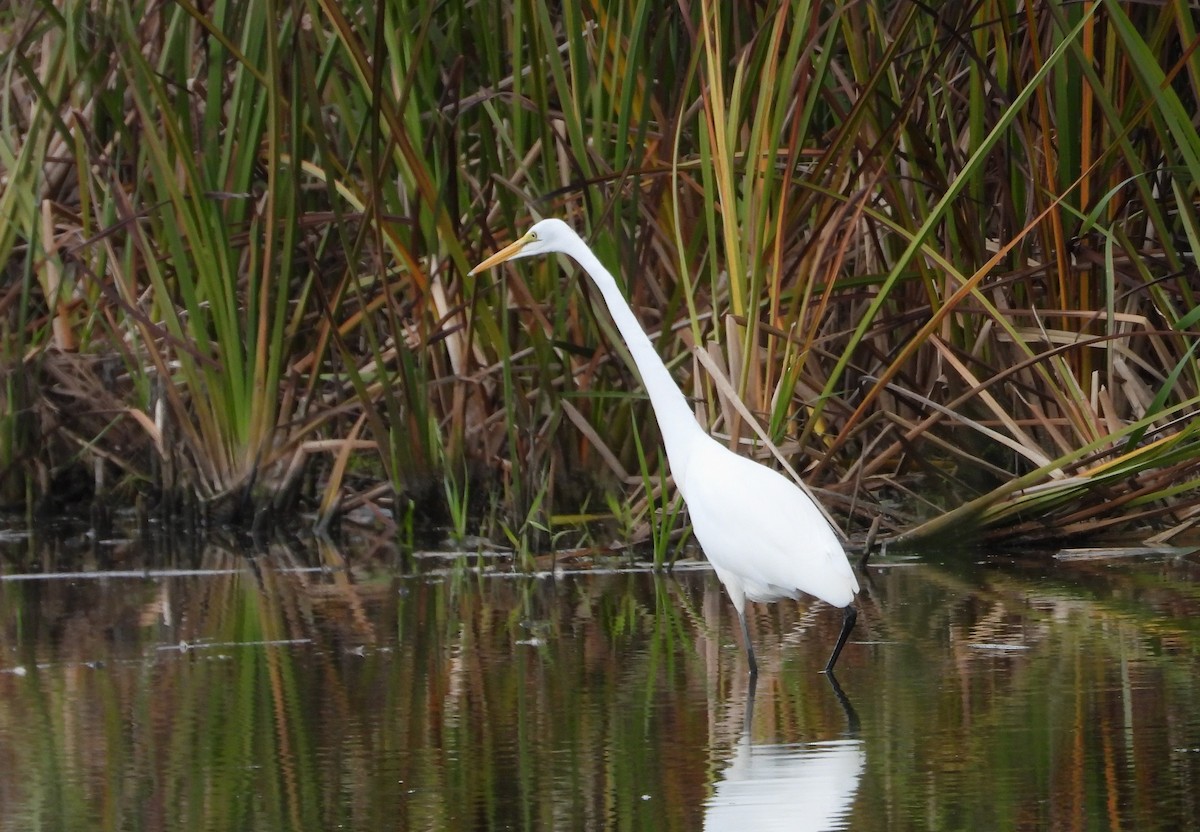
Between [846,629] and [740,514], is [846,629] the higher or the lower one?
the lower one

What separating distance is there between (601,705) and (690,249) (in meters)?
2.84

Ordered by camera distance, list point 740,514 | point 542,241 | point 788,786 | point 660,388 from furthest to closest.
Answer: point 542,241 < point 660,388 < point 740,514 < point 788,786

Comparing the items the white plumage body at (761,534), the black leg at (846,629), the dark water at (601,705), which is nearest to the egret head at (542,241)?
the white plumage body at (761,534)

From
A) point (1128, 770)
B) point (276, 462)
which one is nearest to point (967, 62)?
point (276, 462)

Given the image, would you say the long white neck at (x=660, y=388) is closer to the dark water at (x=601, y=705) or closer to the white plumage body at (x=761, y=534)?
the white plumage body at (x=761, y=534)

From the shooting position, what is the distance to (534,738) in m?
4.20

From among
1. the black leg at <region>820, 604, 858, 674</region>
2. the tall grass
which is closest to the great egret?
the black leg at <region>820, 604, 858, 674</region>

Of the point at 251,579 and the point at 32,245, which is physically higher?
the point at 32,245

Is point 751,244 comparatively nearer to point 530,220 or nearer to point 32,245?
point 530,220

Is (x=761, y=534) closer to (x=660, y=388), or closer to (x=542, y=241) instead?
(x=660, y=388)

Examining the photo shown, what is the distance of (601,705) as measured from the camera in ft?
14.9

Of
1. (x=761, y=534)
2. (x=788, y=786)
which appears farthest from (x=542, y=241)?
(x=788, y=786)

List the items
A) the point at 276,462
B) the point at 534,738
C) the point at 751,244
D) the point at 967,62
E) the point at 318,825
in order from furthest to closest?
the point at 276,462 → the point at 967,62 → the point at 751,244 → the point at 534,738 → the point at 318,825

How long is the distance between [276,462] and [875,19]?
3.09 meters
